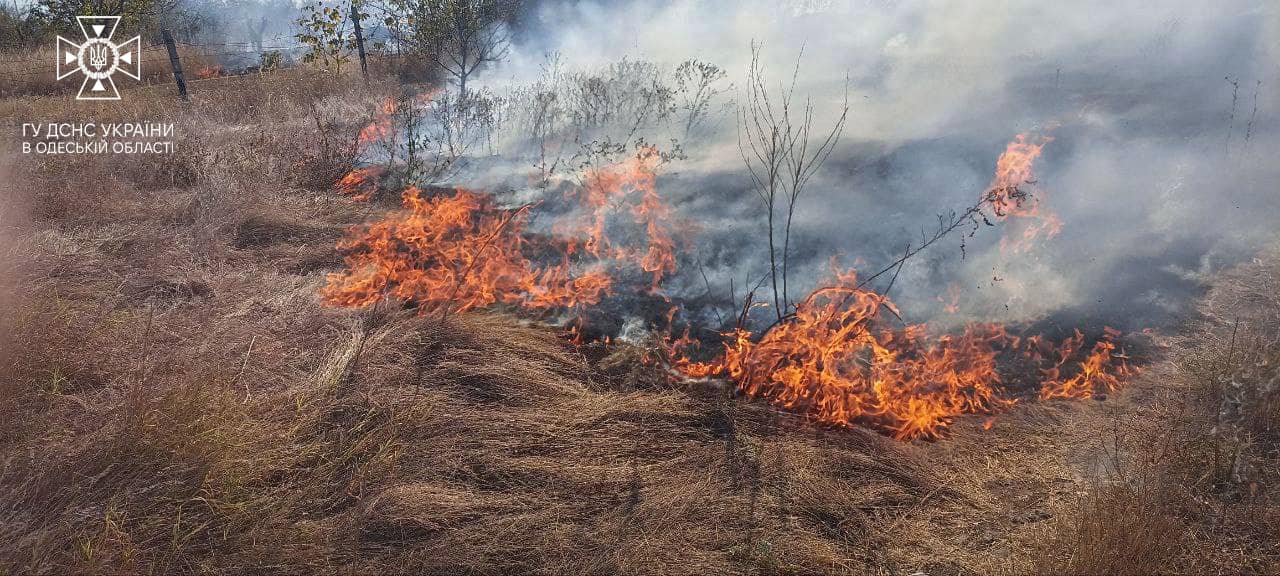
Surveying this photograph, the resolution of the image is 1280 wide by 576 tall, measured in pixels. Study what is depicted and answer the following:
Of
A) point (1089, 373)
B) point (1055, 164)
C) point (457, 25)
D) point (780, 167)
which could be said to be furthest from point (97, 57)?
point (1089, 373)

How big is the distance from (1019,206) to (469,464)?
16.9ft

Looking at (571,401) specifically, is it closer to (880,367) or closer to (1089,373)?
(880,367)

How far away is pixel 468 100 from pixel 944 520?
396 inches

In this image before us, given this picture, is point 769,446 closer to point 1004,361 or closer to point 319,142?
point 1004,361

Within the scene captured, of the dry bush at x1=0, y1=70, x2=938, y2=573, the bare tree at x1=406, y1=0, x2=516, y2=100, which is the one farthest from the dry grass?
the bare tree at x1=406, y1=0, x2=516, y2=100

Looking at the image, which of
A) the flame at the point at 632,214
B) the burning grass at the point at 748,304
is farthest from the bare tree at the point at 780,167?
the flame at the point at 632,214

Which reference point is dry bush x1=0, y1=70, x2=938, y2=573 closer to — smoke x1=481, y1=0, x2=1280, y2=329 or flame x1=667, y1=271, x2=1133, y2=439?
flame x1=667, y1=271, x2=1133, y2=439

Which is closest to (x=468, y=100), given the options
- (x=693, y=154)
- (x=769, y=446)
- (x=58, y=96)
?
(x=693, y=154)

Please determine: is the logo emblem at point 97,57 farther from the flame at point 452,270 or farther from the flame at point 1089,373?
the flame at point 1089,373

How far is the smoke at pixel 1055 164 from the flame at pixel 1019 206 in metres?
0.08

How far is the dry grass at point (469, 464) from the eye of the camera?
2.75 meters

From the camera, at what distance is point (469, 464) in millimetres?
3350

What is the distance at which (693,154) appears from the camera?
823 centimetres

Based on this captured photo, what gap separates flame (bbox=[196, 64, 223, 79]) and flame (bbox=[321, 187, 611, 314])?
11.7m
